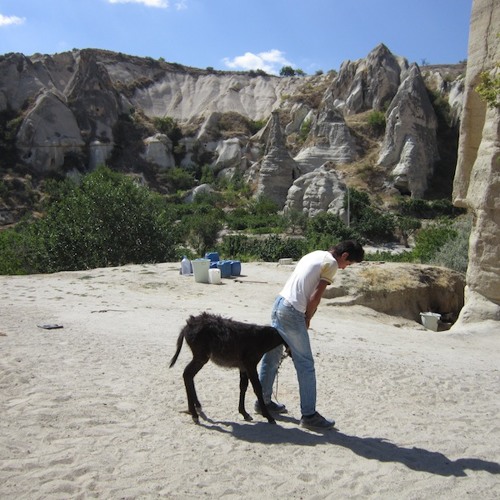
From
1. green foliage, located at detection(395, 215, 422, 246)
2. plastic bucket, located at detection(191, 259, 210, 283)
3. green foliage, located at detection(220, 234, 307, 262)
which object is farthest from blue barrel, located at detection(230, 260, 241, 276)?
green foliage, located at detection(395, 215, 422, 246)

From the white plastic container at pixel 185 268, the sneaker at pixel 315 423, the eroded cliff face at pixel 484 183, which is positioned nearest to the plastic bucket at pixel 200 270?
the white plastic container at pixel 185 268

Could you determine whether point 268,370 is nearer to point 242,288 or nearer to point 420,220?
point 242,288

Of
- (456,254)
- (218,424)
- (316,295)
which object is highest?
(456,254)

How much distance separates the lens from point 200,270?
12820mm

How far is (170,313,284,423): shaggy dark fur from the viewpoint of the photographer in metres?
4.16

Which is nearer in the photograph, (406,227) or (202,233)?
(202,233)

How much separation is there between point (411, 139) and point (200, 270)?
3377cm

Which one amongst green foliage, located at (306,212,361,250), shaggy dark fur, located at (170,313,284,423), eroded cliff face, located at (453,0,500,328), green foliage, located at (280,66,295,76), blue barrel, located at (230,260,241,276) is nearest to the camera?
shaggy dark fur, located at (170,313,284,423)

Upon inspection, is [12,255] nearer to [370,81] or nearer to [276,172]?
[276,172]

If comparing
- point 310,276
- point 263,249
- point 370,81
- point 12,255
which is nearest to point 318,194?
point 263,249

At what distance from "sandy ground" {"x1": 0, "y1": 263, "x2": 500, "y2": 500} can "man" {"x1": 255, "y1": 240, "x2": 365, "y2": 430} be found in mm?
224

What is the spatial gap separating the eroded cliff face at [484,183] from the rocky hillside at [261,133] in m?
25.6

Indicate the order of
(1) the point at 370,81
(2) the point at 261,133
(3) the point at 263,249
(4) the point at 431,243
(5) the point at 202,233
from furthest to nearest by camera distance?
(2) the point at 261,133 → (1) the point at 370,81 → (5) the point at 202,233 → (3) the point at 263,249 → (4) the point at 431,243

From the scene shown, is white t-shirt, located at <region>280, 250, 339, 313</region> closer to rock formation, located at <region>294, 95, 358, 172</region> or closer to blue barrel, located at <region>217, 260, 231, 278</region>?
blue barrel, located at <region>217, 260, 231, 278</region>
